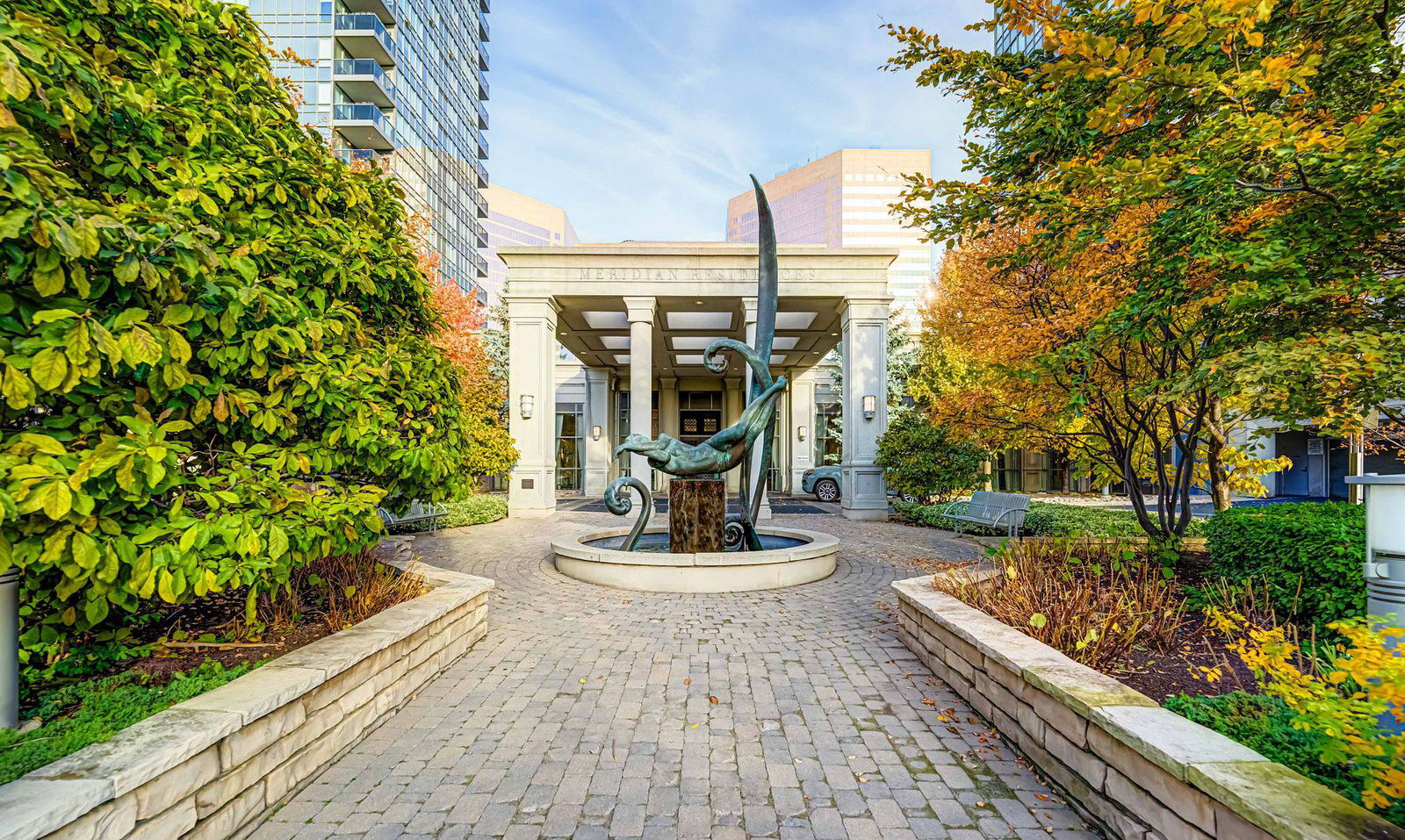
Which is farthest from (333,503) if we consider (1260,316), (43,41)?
(1260,316)

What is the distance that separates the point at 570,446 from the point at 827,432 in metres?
10.6

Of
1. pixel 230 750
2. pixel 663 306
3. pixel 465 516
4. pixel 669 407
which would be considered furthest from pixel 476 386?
pixel 230 750

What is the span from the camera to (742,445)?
764cm

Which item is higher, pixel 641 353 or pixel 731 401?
pixel 641 353

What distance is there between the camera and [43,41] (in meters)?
1.99

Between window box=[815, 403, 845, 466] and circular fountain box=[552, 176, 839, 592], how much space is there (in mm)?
15824

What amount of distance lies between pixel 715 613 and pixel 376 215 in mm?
4542

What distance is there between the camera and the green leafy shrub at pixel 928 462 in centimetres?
1270

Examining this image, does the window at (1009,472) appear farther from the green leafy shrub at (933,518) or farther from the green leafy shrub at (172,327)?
the green leafy shrub at (172,327)

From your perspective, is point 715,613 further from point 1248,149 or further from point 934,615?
point 1248,149

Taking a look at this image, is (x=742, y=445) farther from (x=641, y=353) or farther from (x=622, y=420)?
(x=622, y=420)

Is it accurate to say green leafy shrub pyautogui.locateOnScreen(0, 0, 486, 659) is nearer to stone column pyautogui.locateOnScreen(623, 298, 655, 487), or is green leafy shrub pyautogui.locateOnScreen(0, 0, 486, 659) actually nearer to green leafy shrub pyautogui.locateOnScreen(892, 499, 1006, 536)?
stone column pyautogui.locateOnScreen(623, 298, 655, 487)

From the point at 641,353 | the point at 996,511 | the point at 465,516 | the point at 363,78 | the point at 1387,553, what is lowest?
the point at 465,516

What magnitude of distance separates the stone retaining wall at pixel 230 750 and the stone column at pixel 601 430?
16796 millimetres
